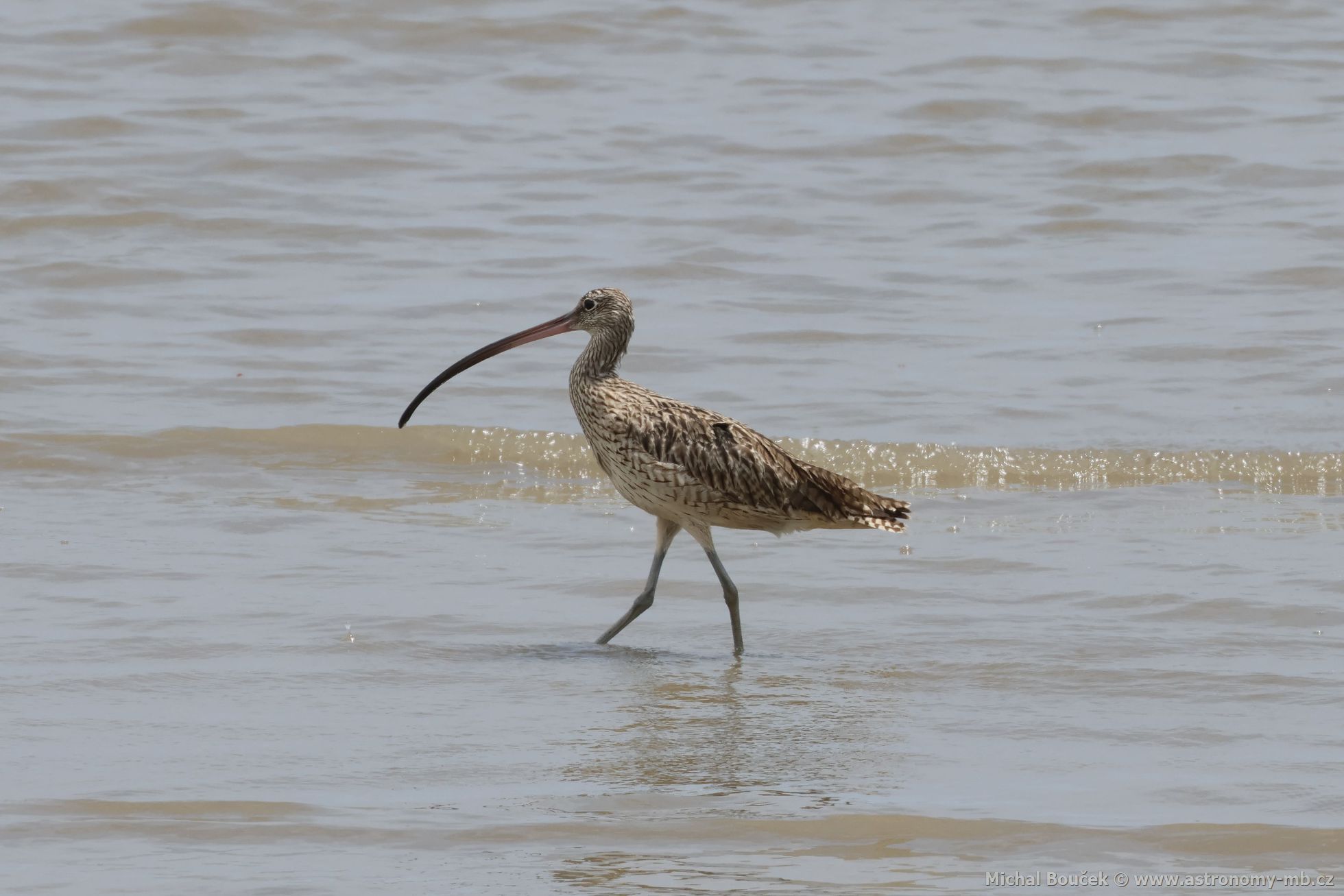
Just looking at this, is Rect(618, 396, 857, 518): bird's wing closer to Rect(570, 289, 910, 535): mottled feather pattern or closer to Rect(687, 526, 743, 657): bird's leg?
Rect(570, 289, 910, 535): mottled feather pattern

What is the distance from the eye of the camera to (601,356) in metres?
7.96

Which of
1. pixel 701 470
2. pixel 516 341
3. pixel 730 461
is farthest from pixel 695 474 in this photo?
pixel 516 341

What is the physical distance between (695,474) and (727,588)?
418 millimetres

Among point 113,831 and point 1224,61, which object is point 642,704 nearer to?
point 113,831

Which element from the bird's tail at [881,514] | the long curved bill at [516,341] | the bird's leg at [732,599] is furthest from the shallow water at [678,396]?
the long curved bill at [516,341]

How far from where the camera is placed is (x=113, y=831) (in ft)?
17.4

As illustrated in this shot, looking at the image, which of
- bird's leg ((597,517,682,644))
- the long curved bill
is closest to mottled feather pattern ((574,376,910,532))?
bird's leg ((597,517,682,644))

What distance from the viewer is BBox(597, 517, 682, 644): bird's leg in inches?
294

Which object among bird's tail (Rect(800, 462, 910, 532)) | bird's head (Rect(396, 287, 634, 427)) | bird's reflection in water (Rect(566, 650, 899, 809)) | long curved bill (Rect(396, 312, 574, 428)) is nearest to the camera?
bird's reflection in water (Rect(566, 650, 899, 809))

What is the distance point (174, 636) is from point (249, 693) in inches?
27.1

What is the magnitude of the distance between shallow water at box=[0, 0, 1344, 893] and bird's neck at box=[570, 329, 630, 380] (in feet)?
2.82

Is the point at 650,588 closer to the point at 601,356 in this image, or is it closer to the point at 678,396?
the point at 601,356

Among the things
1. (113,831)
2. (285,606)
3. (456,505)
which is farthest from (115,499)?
(113,831)

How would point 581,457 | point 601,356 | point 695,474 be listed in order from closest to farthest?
point 695,474
point 601,356
point 581,457
